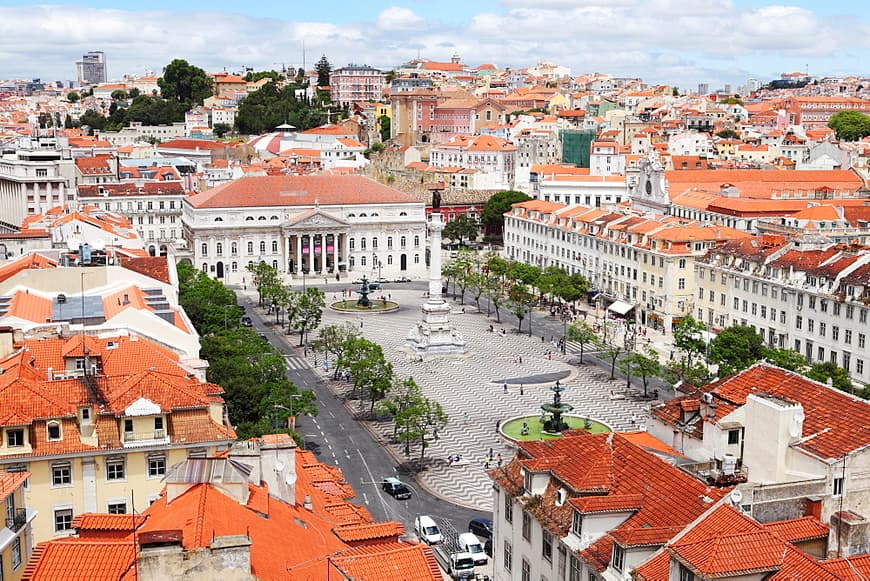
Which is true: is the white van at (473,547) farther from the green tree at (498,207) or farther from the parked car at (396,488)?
the green tree at (498,207)

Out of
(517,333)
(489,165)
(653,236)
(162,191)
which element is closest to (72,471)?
(517,333)

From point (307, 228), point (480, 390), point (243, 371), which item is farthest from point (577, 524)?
point (307, 228)

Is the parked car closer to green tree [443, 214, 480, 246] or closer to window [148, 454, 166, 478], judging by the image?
window [148, 454, 166, 478]

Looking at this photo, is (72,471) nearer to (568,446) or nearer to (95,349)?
(95,349)

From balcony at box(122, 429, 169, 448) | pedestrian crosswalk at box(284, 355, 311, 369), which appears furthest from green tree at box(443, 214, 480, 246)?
balcony at box(122, 429, 169, 448)

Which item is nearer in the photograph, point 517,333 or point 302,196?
point 517,333
